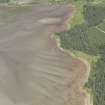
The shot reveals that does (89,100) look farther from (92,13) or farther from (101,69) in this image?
(92,13)

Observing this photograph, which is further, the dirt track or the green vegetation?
the green vegetation

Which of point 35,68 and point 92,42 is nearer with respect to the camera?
point 35,68

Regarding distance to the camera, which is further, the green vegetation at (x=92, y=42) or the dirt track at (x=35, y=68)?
the green vegetation at (x=92, y=42)

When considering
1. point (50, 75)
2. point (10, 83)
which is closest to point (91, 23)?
point (50, 75)

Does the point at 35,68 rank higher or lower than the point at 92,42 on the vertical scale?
lower
